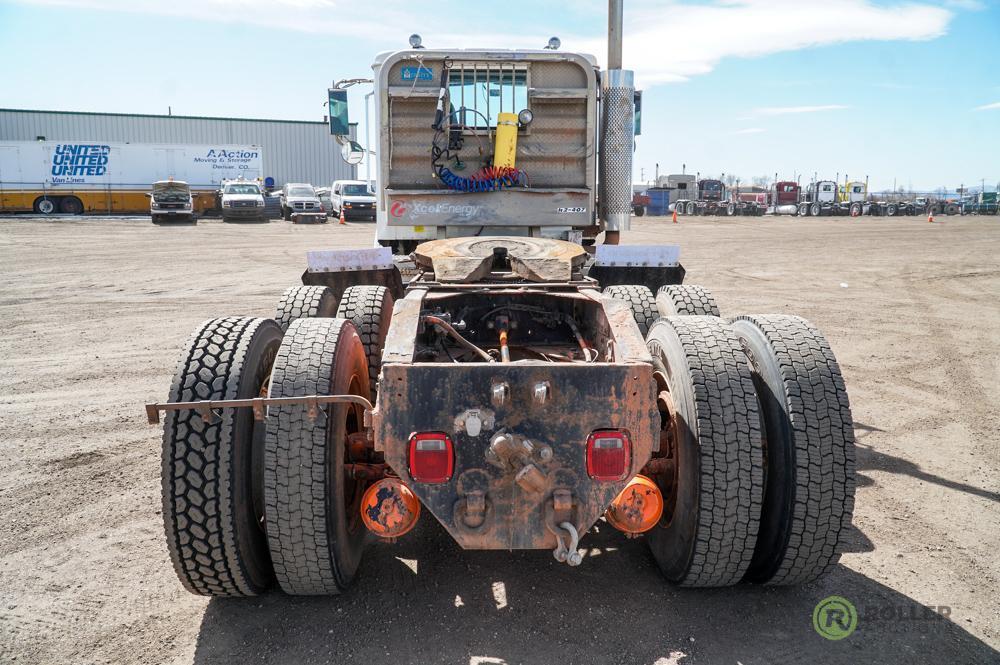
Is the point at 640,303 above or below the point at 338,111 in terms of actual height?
below

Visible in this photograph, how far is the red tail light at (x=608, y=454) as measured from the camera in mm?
3104

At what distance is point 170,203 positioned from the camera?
102 feet

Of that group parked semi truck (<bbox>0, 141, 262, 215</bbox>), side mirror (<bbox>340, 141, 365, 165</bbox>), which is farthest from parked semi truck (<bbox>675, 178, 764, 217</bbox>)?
side mirror (<bbox>340, 141, 365, 165</bbox>)

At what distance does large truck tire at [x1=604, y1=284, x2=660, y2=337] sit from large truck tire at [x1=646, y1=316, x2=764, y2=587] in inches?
52.2

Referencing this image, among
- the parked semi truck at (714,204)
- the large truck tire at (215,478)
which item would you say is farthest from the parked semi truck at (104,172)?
the large truck tire at (215,478)

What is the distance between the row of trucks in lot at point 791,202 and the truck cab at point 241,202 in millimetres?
23796

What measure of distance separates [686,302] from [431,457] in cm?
284

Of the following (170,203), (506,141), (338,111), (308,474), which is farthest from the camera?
(170,203)

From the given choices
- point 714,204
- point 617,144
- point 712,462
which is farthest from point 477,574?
point 714,204

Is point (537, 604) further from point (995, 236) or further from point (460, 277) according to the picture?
point (995, 236)

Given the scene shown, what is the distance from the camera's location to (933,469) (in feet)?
17.3

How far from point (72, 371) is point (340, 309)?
13.8 feet

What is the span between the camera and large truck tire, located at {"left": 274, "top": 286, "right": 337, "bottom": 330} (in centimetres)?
520

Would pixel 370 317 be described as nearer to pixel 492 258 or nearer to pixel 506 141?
pixel 492 258
